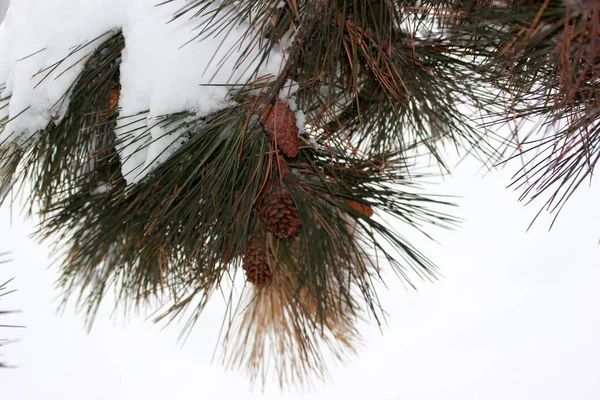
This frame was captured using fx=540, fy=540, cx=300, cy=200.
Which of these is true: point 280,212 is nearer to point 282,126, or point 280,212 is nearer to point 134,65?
point 282,126

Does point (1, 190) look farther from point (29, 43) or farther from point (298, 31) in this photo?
point (298, 31)

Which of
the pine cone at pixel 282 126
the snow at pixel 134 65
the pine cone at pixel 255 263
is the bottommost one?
the pine cone at pixel 255 263

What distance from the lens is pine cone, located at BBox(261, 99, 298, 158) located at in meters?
0.47

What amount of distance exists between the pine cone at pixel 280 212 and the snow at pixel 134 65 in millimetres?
90

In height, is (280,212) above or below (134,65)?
below

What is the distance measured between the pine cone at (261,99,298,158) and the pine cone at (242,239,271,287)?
100 millimetres

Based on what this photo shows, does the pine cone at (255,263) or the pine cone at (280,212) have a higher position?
the pine cone at (280,212)

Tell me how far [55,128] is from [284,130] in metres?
0.23

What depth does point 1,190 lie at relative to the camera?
545 millimetres

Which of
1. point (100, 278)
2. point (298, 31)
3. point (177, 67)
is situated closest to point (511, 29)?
point (298, 31)

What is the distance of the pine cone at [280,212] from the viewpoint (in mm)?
485

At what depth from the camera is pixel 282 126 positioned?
471mm

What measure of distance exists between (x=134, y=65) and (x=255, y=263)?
211mm

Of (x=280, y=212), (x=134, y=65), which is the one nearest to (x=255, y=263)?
(x=280, y=212)
